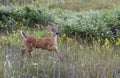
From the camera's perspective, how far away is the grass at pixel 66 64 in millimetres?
5598

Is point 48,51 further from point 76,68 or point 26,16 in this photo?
point 26,16

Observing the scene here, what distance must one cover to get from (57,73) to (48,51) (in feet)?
4.74

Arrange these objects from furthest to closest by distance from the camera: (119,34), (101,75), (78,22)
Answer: (78,22)
(119,34)
(101,75)

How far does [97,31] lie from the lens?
864 centimetres

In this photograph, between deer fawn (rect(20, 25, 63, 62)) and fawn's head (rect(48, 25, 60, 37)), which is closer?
fawn's head (rect(48, 25, 60, 37))

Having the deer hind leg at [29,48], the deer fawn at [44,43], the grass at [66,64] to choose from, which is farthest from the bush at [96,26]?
the deer hind leg at [29,48]

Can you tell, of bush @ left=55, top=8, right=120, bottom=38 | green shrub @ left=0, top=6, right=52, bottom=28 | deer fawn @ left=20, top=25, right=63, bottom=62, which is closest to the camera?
deer fawn @ left=20, top=25, right=63, bottom=62

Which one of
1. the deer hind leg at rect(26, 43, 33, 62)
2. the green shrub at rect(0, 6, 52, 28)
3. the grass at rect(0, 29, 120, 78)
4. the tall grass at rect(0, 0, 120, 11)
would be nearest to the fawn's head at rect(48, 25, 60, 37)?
the grass at rect(0, 29, 120, 78)

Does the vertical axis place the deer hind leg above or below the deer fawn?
below

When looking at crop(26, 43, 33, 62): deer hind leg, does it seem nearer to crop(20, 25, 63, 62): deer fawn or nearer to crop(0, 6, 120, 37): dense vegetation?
crop(20, 25, 63, 62): deer fawn

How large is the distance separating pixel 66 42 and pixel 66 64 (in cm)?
212

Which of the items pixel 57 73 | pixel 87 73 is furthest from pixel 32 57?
pixel 87 73

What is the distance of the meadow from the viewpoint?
571 centimetres

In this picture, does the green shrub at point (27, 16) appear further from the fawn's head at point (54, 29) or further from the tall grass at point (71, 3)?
the fawn's head at point (54, 29)
